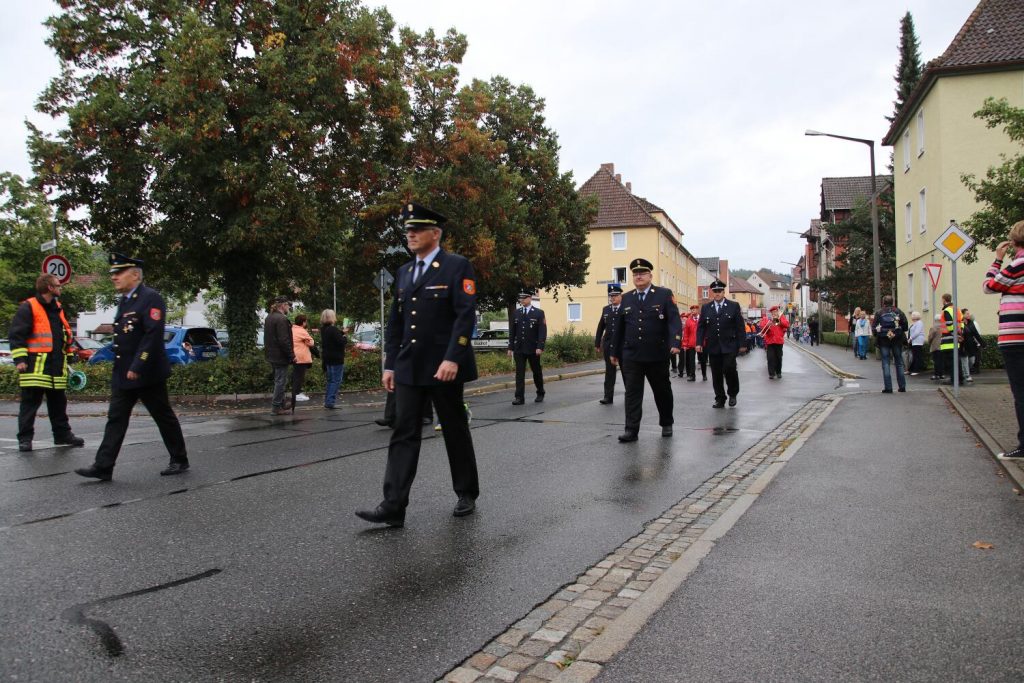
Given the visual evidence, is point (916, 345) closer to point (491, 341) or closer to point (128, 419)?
point (128, 419)

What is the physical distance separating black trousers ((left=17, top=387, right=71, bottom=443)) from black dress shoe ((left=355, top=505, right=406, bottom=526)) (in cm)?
579

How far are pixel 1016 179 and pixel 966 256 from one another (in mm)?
4581

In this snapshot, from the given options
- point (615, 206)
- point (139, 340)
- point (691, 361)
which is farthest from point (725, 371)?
point (615, 206)

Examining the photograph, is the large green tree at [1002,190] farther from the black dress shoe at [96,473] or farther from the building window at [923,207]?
the black dress shoe at [96,473]

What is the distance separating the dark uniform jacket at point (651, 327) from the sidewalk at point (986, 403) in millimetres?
3364

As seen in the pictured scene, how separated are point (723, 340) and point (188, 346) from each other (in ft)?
48.4

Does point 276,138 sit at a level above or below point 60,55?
below

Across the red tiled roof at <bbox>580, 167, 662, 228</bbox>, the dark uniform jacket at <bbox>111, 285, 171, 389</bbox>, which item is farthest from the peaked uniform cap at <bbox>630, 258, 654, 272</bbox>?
the red tiled roof at <bbox>580, 167, 662, 228</bbox>

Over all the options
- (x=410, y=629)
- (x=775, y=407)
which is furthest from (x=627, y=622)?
(x=775, y=407)

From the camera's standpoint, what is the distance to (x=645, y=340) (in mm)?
9086

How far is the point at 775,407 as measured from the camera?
41.8 feet

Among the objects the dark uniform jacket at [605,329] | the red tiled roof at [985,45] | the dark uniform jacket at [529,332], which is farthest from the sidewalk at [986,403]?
the red tiled roof at [985,45]

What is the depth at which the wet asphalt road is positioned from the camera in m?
3.10

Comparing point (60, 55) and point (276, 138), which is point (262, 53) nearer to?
point (276, 138)
